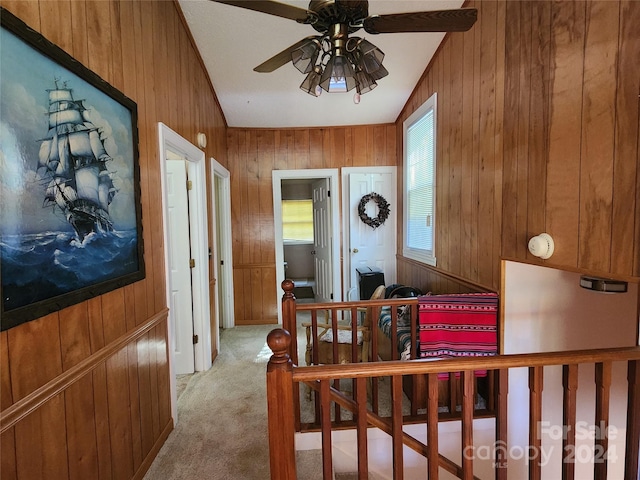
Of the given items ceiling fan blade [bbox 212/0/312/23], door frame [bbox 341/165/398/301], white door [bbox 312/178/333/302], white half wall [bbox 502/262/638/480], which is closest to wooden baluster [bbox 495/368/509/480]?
white half wall [bbox 502/262/638/480]

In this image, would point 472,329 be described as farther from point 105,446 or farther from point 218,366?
point 218,366

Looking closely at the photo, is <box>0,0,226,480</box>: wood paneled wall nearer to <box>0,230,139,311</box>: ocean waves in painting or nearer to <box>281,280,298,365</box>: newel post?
<box>0,230,139,311</box>: ocean waves in painting

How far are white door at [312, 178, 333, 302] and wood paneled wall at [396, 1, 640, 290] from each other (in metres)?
1.89

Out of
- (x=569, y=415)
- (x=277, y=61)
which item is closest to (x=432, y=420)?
(x=569, y=415)

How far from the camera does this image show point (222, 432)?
6.94 feet

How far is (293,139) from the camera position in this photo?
4.11 meters

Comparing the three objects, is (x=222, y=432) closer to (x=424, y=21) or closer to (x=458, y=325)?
(x=458, y=325)

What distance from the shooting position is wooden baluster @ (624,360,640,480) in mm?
1078

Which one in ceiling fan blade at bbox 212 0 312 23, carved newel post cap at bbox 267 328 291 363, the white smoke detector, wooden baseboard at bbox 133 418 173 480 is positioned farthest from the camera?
wooden baseboard at bbox 133 418 173 480

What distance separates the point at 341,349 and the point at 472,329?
3.29 ft

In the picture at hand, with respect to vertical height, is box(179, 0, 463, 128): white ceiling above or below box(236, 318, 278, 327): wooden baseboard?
above

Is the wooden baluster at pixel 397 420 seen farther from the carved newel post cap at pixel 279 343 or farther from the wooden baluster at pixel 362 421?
the carved newel post cap at pixel 279 343

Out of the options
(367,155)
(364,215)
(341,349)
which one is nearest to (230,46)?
(367,155)

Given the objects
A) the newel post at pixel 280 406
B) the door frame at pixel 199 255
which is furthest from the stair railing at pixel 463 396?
the door frame at pixel 199 255
